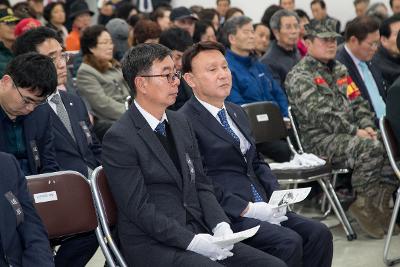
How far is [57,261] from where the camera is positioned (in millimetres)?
3352

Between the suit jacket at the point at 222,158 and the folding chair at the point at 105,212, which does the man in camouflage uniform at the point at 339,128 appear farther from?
the folding chair at the point at 105,212

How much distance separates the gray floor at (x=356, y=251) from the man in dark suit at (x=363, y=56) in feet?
3.44

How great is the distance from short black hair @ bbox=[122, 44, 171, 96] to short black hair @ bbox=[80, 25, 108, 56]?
103 inches

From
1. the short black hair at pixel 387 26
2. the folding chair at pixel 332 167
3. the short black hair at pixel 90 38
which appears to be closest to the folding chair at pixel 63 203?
the folding chair at pixel 332 167

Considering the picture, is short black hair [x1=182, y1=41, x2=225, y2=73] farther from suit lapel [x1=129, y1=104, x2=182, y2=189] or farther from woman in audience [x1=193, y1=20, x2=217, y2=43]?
woman in audience [x1=193, y1=20, x2=217, y2=43]

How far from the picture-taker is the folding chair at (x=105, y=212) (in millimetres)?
2965

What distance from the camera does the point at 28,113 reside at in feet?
10.9

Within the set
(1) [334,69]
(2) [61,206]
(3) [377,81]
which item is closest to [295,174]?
(1) [334,69]

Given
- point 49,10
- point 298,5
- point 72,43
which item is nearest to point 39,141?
point 72,43

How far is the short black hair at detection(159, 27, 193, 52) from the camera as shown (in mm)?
5266

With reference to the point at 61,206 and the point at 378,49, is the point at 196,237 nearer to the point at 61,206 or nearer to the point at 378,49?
the point at 61,206

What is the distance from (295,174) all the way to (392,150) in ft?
1.90

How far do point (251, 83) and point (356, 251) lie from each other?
1581 millimetres

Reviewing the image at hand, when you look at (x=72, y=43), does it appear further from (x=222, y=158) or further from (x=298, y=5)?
(x=222, y=158)
